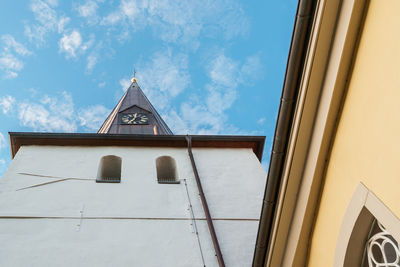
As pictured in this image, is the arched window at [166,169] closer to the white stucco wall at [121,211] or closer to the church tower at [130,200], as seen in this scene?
the church tower at [130,200]

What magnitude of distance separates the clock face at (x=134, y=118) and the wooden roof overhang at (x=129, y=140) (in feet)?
36.6

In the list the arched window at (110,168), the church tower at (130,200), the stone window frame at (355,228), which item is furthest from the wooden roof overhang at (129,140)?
the stone window frame at (355,228)

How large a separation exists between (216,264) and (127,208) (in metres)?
2.54

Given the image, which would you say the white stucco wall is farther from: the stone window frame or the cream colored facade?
the stone window frame

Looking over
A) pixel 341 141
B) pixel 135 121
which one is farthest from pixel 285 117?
pixel 135 121

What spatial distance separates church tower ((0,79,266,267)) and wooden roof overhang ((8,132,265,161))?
29 mm

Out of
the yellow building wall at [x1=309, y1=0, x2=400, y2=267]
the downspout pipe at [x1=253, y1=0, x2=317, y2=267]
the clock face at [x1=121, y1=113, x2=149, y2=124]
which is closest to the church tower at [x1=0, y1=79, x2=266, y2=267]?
the downspout pipe at [x1=253, y1=0, x2=317, y2=267]

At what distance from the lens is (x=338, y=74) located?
511cm

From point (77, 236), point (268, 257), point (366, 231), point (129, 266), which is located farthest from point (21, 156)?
point (366, 231)

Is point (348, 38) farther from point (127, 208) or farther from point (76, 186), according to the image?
point (76, 186)

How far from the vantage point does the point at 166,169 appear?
13812 millimetres

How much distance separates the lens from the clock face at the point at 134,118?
2493 cm

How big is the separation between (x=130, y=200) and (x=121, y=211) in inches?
21.8

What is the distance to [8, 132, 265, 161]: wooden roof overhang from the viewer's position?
519 inches
